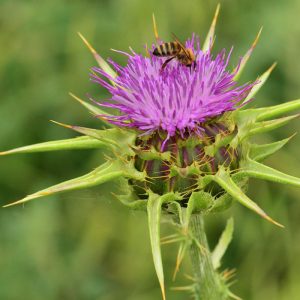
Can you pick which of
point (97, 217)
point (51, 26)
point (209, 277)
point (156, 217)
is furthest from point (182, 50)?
point (51, 26)

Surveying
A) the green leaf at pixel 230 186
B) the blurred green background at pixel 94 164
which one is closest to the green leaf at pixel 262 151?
the green leaf at pixel 230 186

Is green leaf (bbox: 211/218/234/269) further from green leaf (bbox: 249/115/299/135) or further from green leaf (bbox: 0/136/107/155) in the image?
green leaf (bbox: 0/136/107/155)

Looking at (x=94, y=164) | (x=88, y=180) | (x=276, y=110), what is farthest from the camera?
(x=94, y=164)

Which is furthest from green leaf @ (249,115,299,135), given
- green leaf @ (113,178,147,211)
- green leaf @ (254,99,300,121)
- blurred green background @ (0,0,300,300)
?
blurred green background @ (0,0,300,300)

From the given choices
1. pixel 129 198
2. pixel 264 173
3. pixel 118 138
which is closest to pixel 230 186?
pixel 264 173

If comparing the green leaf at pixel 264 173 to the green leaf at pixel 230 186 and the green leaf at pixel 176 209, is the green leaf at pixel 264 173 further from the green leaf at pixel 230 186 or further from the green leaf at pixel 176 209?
the green leaf at pixel 176 209

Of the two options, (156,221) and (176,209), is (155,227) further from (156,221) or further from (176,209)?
(176,209)
